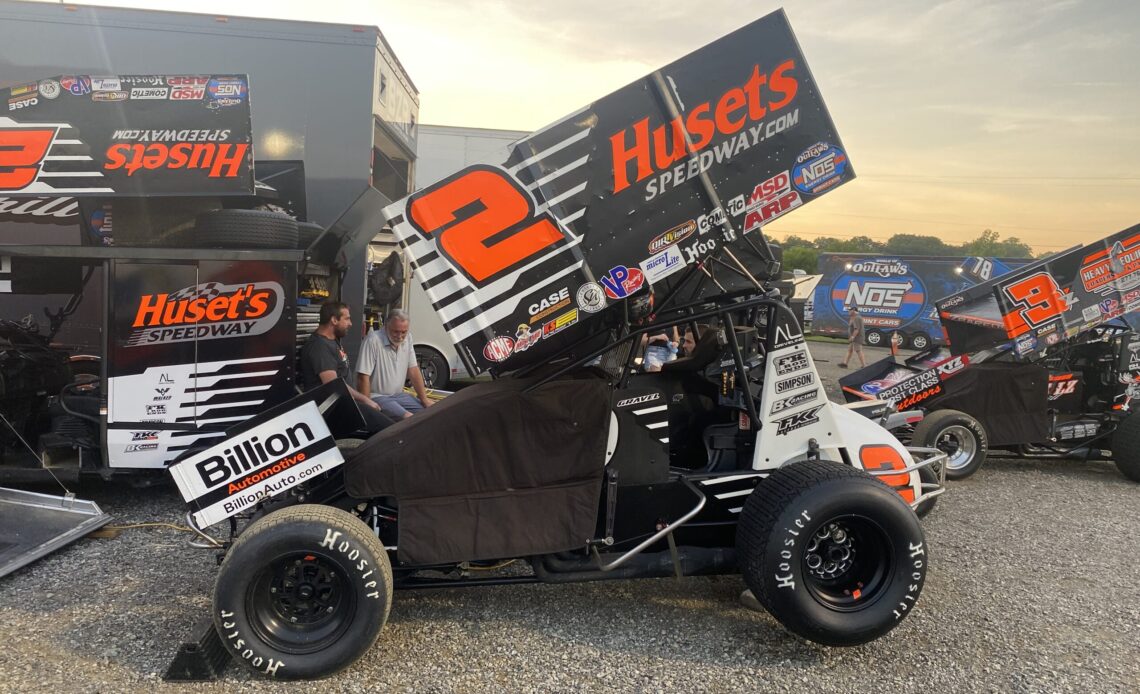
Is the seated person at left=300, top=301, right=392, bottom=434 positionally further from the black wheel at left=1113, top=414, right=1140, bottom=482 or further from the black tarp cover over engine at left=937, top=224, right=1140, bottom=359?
the black wheel at left=1113, top=414, right=1140, bottom=482

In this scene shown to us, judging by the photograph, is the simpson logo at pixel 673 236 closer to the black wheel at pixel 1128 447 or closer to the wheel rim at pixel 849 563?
the wheel rim at pixel 849 563

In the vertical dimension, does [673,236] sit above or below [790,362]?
above

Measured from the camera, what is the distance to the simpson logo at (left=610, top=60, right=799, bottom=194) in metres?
3.31

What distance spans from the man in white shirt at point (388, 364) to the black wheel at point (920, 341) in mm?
22687

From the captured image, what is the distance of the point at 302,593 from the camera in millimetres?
3303

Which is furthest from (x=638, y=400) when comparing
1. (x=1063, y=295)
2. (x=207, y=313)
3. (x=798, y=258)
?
(x=798, y=258)

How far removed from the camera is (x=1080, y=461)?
332 inches

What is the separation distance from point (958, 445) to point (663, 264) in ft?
18.3

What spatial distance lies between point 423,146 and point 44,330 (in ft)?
20.3

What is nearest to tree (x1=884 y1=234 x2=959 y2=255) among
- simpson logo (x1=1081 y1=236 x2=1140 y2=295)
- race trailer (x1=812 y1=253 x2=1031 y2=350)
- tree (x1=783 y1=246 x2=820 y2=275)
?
tree (x1=783 y1=246 x2=820 y2=275)

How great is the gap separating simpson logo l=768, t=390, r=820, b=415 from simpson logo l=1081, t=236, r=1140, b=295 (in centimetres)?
576

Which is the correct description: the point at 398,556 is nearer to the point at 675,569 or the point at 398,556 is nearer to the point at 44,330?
the point at 675,569

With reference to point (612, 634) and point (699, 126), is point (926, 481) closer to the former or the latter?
point (612, 634)

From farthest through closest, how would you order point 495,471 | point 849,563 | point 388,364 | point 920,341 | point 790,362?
point 920,341 < point 388,364 < point 790,362 < point 849,563 < point 495,471
